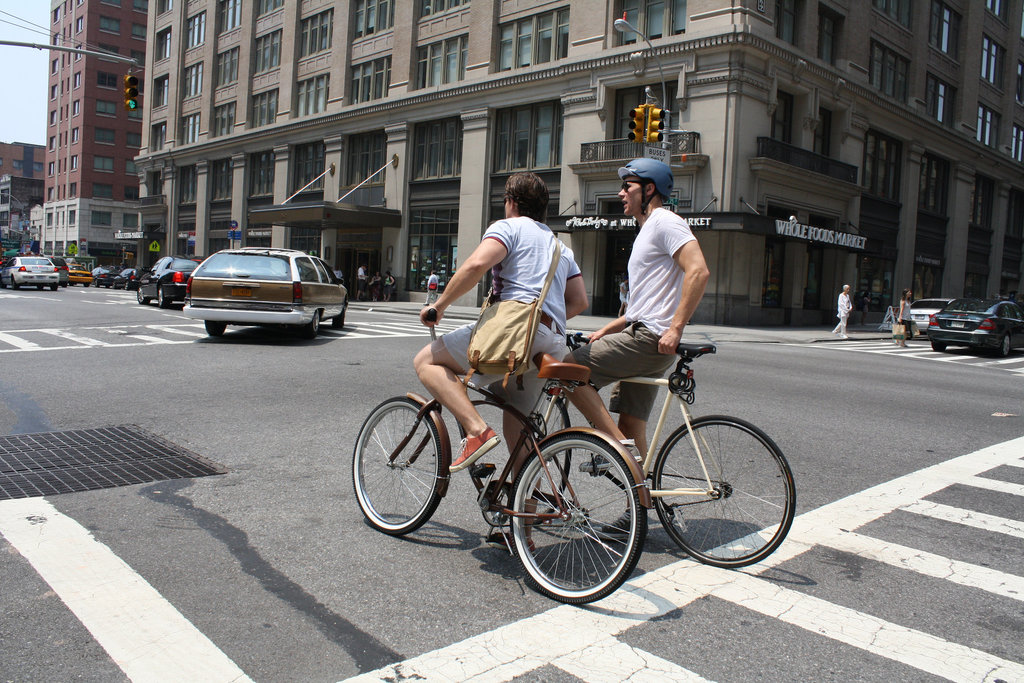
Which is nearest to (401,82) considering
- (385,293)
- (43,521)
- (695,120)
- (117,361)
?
(385,293)

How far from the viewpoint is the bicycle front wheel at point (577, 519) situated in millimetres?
3477

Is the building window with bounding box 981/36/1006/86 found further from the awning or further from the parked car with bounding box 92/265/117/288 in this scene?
the parked car with bounding box 92/265/117/288

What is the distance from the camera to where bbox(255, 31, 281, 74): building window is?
1980 inches

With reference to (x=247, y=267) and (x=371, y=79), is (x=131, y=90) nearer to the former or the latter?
(x=247, y=267)

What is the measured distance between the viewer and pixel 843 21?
3369cm

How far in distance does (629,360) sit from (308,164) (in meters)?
46.5

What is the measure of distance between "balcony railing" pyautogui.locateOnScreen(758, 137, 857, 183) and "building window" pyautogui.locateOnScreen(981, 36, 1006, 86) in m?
17.9

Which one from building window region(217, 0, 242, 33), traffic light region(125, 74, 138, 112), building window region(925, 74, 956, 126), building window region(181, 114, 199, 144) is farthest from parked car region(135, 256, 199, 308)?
building window region(181, 114, 199, 144)

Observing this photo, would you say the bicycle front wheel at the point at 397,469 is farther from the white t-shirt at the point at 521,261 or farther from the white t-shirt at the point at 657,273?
the white t-shirt at the point at 657,273

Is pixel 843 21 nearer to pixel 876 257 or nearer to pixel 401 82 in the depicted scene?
pixel 876 257

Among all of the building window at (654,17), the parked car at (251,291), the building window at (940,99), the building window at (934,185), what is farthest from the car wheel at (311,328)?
the building window at (940,99)

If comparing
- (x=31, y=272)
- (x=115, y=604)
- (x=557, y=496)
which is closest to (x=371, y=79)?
(x=31, y=272)

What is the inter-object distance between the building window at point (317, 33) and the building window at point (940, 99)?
31908 mm

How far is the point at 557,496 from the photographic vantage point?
12.2ft
